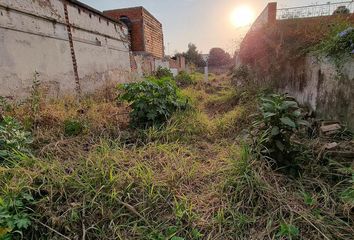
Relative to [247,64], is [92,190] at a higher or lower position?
lower

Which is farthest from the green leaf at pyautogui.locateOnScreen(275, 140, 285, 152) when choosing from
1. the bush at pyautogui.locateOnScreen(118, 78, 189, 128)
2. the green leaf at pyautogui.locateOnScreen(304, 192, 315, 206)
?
the bush at pyautogui.locateOnScreen(118, 78, 189, 128)

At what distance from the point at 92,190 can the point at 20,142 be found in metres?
1.33

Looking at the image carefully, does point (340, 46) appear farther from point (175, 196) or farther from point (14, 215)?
point (14, 215)

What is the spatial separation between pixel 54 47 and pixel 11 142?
3.51 metres

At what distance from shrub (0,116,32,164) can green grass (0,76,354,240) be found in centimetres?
19

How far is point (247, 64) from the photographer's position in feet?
A: 22.0

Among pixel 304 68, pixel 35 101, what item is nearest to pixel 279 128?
pixel 304 68

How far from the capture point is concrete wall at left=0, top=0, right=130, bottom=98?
3.99 m

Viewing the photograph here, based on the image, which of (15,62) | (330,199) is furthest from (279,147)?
(15,62)

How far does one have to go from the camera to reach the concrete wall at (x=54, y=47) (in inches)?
157

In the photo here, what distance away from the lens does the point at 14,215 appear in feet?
5.41

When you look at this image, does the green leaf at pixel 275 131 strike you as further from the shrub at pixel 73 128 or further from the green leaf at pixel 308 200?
the shrub at pixel 73 128

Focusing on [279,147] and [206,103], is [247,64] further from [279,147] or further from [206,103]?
[279,147]

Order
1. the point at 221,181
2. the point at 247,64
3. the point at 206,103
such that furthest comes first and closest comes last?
1. the point at 247,64
2. the point at 206,103
3. the point at 221,181
